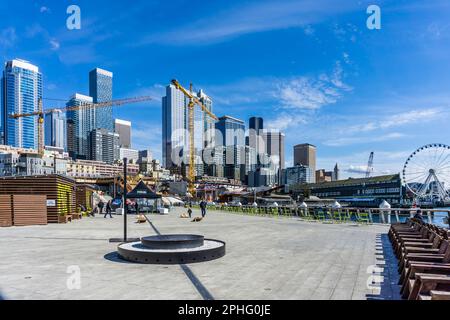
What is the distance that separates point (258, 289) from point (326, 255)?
4953mm

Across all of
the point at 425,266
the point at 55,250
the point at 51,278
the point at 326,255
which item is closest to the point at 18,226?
the point at 55,250

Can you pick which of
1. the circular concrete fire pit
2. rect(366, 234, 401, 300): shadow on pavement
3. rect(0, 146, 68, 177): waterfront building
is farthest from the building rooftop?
the circular concrete fire pit

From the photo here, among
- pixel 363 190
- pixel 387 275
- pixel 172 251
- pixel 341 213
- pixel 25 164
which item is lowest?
pixel 363 190

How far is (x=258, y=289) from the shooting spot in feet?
22.9

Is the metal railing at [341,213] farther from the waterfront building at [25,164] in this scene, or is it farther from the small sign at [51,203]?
the waterfront building at [25,164]

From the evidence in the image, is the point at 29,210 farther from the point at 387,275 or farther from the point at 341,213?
the point at 387,275

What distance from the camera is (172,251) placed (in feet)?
32.4

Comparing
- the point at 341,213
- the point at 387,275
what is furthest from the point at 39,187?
the point at 387,275

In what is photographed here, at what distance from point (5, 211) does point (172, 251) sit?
753 inches

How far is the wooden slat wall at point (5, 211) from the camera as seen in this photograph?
2331 centimetres

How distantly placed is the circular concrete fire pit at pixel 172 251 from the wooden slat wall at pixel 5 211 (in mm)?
16570

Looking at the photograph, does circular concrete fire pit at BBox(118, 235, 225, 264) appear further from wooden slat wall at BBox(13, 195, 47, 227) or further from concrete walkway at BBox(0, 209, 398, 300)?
wooden slat wall at BBox(13, 195, 47, 227)

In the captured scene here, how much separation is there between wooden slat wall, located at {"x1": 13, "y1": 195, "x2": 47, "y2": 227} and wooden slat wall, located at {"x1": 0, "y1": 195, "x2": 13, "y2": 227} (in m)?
0.29

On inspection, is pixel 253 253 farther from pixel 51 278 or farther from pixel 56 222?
pixel 56 222
